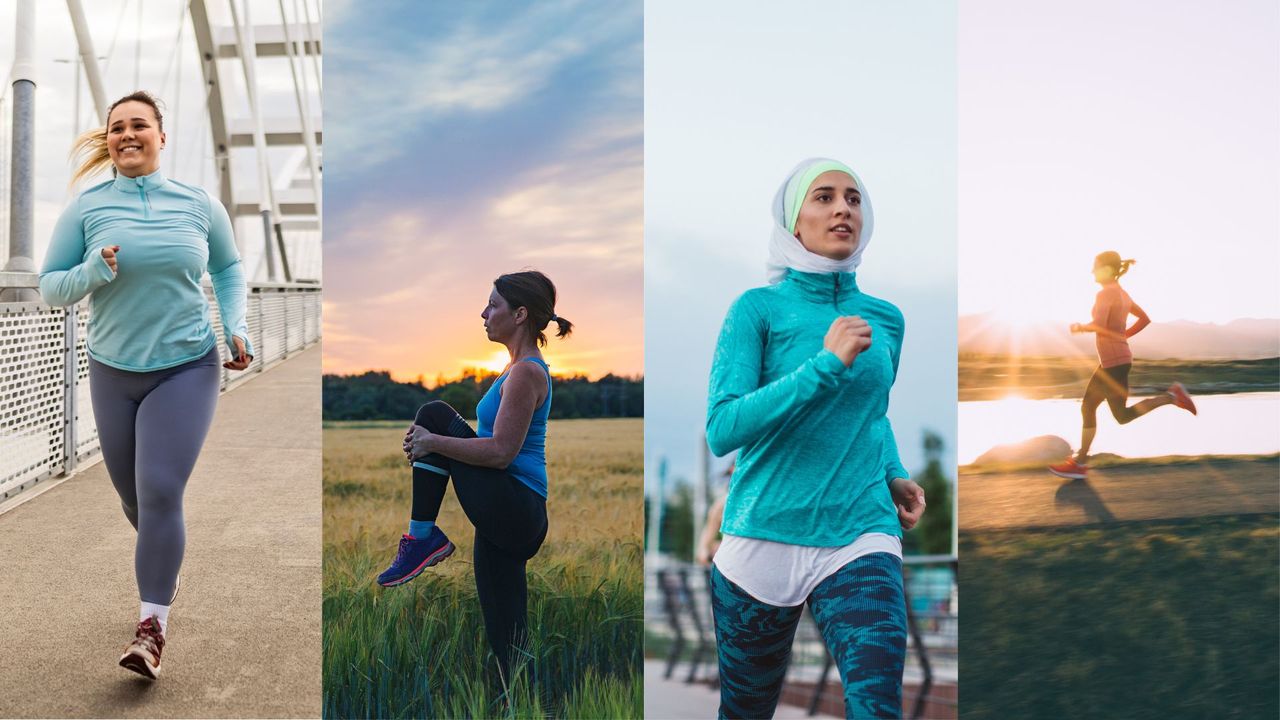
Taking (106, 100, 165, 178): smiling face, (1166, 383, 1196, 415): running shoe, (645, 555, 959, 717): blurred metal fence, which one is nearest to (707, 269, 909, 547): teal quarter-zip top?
(645, 555, 959, 717): blurred metal fence

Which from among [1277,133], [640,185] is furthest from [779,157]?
[1277,133]

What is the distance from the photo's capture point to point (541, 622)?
2.58 m

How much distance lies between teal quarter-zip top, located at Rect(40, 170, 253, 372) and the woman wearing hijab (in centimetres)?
146

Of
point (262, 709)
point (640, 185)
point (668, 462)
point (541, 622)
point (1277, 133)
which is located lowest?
point (262, 709)

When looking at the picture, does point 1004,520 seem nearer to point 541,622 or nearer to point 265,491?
point 541,622

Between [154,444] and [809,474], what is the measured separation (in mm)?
1748

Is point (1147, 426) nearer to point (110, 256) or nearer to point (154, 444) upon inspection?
point (154, 444)

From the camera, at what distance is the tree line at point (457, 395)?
2.53 metres

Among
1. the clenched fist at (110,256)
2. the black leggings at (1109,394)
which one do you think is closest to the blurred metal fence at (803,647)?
the black leggings at (1109,394)

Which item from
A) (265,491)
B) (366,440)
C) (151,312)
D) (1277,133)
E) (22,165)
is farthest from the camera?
(22,165)

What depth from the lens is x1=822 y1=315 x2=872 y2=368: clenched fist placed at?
6.74 ft

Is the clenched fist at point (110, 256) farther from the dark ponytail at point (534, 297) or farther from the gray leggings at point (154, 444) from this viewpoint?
the dark ponytail at point (534, 297)

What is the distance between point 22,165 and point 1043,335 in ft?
21.7

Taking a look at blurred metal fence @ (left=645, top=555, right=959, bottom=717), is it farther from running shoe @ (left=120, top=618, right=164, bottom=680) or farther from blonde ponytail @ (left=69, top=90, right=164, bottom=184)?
blonde ponytail @ (left=69, top=90, right=164, bottom=184)
